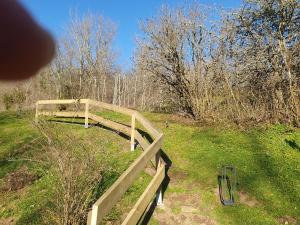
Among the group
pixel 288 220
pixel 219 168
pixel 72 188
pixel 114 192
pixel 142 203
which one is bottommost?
pixel 288 220

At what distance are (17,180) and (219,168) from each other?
495 cm

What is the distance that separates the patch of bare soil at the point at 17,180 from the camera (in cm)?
867

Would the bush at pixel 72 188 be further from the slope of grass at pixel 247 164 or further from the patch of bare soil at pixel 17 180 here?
the patch of bare soil at pixel 17 180

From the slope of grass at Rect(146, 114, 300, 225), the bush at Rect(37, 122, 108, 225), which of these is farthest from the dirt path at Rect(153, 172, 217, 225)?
the bush at Rect(37, 122, 108, 225)

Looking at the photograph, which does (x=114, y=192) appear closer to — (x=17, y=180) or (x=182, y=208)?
(x=182, y=208)

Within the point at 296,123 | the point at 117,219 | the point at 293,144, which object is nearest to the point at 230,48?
the point at 296,123

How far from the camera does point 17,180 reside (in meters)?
8.85

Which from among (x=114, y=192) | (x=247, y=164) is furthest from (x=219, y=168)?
(x=114, y=192)

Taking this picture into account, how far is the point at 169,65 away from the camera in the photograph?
54.0ft

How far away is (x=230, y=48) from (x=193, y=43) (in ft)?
5.46

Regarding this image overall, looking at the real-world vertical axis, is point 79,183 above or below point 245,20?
below

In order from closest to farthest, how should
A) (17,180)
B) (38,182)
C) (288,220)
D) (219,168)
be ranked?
1. (288,220)
2. (38,182)
3. (17,180)
4. (219,168)

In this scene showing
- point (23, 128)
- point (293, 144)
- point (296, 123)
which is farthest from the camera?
point (23, 128)

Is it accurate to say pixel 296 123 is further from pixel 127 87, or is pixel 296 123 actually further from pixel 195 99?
pixel 127 87
